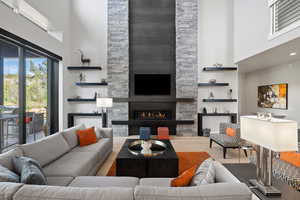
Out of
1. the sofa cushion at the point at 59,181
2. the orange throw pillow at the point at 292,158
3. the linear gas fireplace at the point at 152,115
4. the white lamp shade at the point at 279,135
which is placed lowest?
the sofa cushion at the point at 59,181

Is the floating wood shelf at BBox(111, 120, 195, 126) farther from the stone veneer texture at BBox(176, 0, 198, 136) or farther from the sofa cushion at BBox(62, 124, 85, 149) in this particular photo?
the sofa cushion at BBox(62, 124, 85, 149)

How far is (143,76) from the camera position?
223 inches

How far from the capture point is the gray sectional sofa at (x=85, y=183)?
1075 mm

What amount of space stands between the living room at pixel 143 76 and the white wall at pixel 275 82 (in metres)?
0.03

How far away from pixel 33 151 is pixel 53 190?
1.35 m

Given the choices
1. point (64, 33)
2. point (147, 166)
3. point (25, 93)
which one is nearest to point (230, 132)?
point (147, 166)

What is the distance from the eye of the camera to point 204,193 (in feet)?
3.57

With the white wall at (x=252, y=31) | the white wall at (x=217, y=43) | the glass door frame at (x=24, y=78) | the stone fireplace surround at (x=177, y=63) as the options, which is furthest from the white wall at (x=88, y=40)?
the white wall at (x=252, y=31)

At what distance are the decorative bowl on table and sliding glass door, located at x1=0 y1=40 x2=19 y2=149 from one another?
231cm

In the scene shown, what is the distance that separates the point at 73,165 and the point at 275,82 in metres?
6.36

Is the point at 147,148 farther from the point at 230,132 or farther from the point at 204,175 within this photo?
the point at 230,132

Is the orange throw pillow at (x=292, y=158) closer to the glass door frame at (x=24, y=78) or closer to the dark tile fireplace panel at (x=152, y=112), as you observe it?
the dark tile fireplace panel at (x=152, y=112)

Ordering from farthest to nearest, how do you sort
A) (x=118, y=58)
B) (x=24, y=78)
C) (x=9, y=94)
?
1. (x=118, y=58)
2. (x=24, y=78)
3. (x=9, y=94)

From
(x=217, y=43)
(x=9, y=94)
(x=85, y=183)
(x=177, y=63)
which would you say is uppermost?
(x=217, y=43)
